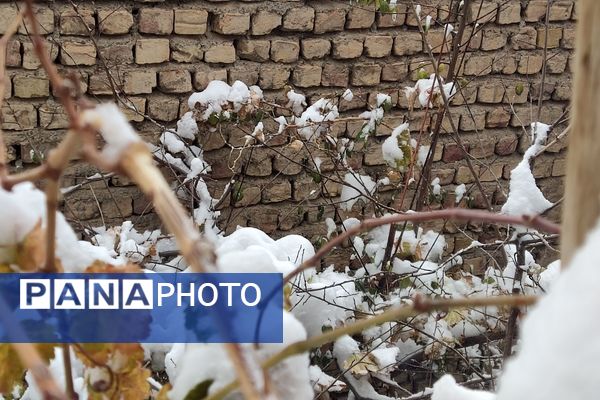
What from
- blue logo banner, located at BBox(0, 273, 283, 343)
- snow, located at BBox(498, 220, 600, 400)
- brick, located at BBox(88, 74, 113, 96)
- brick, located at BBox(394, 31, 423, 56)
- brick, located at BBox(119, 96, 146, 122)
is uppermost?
brick, located at BBox(394, 31, 423, 56)

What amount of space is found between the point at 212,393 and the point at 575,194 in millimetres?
272

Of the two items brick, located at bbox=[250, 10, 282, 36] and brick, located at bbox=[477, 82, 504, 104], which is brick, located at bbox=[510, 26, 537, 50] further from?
brick, located at bbox=[250, 10, 282, 36]

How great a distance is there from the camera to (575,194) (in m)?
0.34

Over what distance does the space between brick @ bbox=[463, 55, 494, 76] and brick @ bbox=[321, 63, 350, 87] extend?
57 cm

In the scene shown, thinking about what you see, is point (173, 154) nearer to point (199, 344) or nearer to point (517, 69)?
point (517, 69)

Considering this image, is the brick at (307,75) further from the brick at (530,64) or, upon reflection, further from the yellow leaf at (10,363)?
the yellow leaf at (10,363)

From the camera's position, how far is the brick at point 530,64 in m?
3.20

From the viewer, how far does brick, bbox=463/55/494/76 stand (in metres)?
3.09

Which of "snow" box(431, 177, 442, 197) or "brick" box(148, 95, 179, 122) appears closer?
"brick" box(148, 95, 179, 122)

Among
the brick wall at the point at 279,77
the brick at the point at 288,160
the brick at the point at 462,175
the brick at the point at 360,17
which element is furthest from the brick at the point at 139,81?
the brick at the point at 462,175

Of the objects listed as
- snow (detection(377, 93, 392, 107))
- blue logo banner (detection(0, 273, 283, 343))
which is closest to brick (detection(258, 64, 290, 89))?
snow (detection(377, 93, 392, 107))

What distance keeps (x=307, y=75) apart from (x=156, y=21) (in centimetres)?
61

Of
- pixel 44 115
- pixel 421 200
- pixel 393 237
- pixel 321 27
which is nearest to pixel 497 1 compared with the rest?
pixel 321 27

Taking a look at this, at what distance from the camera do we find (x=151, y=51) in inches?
98.7
